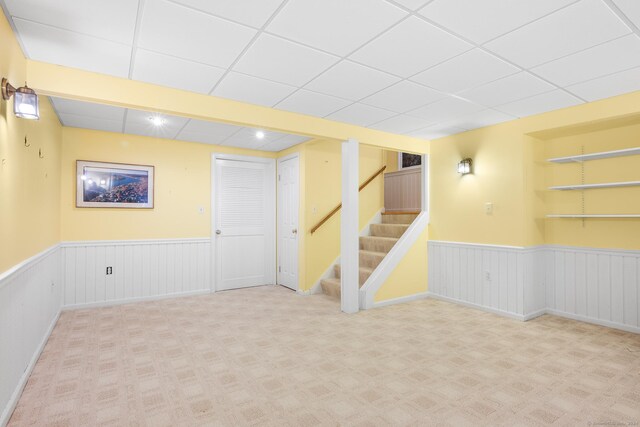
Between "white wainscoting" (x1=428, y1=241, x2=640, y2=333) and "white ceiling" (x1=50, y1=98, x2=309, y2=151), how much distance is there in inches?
129

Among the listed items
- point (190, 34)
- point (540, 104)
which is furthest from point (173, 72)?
point (540, 104)

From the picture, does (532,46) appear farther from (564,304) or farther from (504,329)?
(564,304)

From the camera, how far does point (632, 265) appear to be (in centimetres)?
370

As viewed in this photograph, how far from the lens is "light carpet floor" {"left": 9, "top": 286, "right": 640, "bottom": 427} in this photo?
221 centimetres

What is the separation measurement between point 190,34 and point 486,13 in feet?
6.26

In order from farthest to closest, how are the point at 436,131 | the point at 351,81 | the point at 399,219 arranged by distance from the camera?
the point at 399,219 → the point at 436,131 → the point at 351,81

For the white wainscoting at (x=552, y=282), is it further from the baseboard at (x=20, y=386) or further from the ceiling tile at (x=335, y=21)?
the baseboard at (x=20, y=386)

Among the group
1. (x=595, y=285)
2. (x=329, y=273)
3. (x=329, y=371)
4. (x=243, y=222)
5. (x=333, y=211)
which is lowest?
(x=329, y=371)

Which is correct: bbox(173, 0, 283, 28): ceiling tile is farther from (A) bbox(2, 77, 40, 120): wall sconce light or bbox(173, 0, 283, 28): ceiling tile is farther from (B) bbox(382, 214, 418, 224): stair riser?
(B) bbox(382, 214, 418, 224): stair riser

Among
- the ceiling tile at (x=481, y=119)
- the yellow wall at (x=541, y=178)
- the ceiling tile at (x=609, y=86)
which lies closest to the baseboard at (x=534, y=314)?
the yellow wall at (x=541, y=178)

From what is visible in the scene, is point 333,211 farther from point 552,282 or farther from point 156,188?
point 552,282

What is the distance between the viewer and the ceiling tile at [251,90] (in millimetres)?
2985

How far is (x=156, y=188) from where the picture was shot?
5203mm

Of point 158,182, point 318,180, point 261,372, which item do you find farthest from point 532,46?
point 158,182
